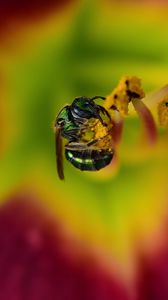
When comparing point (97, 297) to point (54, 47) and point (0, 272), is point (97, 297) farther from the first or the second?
point (54, 47)

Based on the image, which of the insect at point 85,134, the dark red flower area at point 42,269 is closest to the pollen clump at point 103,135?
the insect at point 85,134

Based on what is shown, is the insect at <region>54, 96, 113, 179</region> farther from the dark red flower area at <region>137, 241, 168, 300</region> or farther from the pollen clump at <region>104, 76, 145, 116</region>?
the dark red flower area at <region>137, 241, 168, 300</region>

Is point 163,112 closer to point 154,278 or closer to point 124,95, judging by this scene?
point 124,95

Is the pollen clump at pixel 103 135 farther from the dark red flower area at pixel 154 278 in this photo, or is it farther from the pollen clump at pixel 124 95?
Answer: the dark red flower area at pixel 154 278

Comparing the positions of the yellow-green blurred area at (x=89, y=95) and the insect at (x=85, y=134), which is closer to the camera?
the insect at (x=85, y=134)

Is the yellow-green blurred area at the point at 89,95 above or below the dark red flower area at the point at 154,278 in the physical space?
above

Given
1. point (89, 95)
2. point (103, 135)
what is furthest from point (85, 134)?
point (89, 95)
